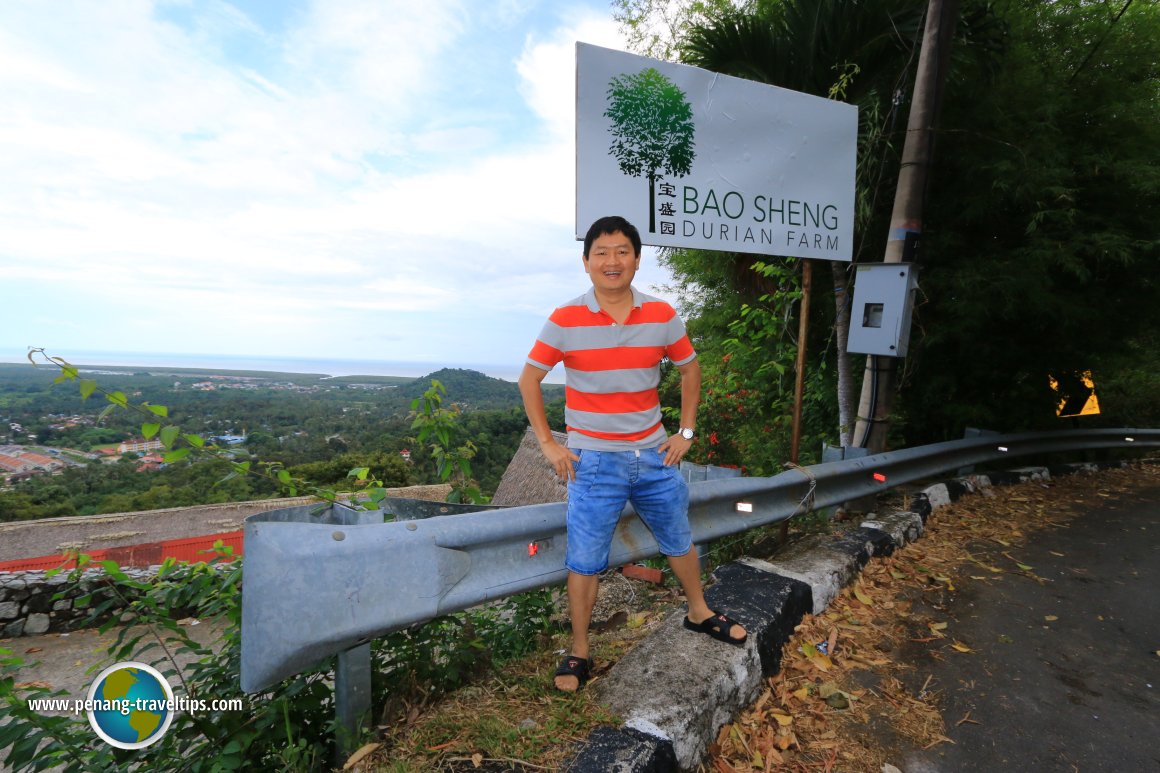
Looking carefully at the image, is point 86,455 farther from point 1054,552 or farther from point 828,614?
point 1054,552

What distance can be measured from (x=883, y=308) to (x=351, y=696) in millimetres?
4188

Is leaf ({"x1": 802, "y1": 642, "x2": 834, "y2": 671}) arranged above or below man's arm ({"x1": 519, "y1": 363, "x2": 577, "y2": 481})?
below

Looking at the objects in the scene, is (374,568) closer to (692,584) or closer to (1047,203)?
(692,584)

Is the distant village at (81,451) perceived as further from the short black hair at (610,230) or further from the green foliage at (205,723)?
the short black hair at (610,230)

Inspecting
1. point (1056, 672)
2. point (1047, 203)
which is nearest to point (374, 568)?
point (1056, 672)

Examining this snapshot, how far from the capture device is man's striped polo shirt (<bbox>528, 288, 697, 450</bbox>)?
205cm

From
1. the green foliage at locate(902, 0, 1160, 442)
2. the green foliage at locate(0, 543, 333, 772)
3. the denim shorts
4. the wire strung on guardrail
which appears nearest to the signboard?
the denim shorts

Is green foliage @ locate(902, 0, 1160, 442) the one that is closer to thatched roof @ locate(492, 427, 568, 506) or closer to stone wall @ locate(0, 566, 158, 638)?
thatched roof @ locate(492, 427, 568, 506)

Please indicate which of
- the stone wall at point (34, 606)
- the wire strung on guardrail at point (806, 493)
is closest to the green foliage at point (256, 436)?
the wire strung on guardrail at point (806, 493)

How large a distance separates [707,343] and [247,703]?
30.0 feet

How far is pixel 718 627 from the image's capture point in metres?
2.08

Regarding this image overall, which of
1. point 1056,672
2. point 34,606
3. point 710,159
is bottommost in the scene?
point 34,606

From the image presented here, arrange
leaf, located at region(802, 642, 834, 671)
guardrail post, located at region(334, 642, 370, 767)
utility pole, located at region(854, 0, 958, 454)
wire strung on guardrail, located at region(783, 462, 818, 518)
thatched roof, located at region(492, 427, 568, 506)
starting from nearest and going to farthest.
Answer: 1. guardrail post, located at region(334, 642, 370, 767)
2. leaf, located at region(802, 642, 834, 671)
3. wire strung on guardrail, located at region(783, 462, 818, 518)
4. utility pole, located at region(854, 0, 958, 454)
5. thatched roof, located at region(492, 427, 568, 506)

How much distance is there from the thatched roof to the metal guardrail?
12960 millimetres
